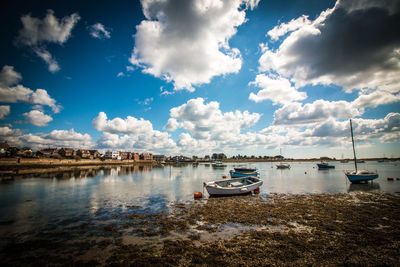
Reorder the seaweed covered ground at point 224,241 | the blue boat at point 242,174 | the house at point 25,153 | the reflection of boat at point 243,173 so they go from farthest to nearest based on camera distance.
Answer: the house at point 25,153 < the reflection of boat at point 243,173 < the blue boat at point 242,174 < the seaweed covered ground at point 224,241

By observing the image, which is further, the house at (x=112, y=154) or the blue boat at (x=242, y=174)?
the house at (x=112, y=154)

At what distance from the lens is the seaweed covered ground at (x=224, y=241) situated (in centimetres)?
841

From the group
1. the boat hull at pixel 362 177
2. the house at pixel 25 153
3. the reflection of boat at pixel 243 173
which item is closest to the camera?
the boat hull at pixel 362 177

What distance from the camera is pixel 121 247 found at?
390 inches

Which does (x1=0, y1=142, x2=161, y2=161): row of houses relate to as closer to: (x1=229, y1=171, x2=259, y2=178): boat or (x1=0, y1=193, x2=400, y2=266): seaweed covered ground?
(x1=229, y1=171, x2=259, y2=178): boat

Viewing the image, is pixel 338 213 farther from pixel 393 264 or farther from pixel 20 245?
pixel 20 245

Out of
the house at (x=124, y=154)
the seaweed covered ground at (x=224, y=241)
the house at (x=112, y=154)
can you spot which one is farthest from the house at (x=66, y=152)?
the seaweed covered ground at (x=224, y=241)

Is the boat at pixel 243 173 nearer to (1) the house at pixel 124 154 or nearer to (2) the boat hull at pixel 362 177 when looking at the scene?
(2) the boat hull at pixel 362 177

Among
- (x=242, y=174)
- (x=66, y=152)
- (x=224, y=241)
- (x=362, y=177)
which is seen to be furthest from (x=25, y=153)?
(x=362, y=177)

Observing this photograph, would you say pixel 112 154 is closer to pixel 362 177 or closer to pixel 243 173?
pixel 243 173

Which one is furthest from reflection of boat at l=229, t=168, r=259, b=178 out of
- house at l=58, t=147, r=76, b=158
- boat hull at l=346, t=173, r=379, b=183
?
house at l=58, t=147, r=76, b=158

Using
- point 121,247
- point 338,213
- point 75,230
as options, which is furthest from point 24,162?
point 338,213

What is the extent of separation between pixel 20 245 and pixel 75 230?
295 centimetres

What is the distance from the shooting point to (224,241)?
33.9 ft
